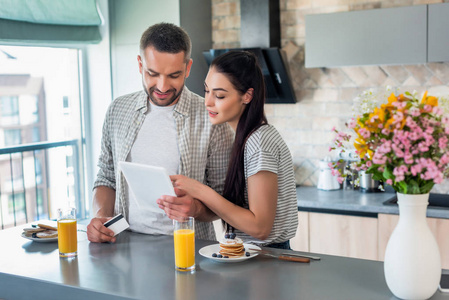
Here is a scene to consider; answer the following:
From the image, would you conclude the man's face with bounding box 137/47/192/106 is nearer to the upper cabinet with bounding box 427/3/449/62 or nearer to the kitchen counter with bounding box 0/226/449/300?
the kitchen counter with bounding box 0/226/449/300

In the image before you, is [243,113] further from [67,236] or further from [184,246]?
[67,236]

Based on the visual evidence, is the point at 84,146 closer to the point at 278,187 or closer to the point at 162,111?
the point at 162,111

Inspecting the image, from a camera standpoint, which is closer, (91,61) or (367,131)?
(367,131)

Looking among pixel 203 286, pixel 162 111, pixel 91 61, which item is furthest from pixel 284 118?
pixel 203 286

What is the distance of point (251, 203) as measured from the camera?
1.96 m

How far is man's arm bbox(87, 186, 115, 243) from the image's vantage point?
7.09 feet

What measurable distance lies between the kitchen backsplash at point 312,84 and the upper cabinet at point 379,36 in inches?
15.0

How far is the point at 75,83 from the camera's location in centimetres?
441

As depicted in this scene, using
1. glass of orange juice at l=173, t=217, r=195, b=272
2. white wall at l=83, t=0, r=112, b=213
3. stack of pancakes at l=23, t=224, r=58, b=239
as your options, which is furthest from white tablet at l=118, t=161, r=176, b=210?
white wall at l=83, t=0, r=112, b=213

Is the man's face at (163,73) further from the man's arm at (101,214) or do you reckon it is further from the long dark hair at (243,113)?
the man's arm at (101,214)

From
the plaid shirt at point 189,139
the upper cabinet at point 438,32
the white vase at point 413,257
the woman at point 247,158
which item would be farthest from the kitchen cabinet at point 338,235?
the white vase at point 413,257

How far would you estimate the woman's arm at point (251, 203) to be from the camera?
1.95m

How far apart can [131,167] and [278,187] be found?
1.77ft

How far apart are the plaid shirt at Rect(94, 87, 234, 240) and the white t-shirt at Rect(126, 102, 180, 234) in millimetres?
30
